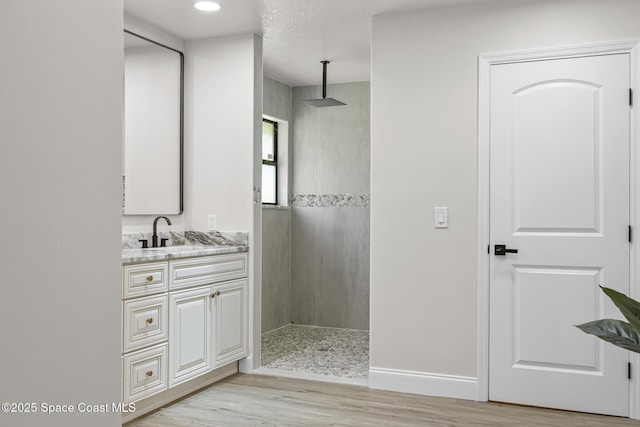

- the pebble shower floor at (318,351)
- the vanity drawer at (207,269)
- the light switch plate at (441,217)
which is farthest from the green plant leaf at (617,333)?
the pebble shower floor at (318,351)

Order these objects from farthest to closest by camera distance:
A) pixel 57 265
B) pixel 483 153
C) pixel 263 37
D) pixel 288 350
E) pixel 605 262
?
pixel 288 350 < pixel 263 37 < pixel 483 153 < pixel 605 262 < pixel 57 265

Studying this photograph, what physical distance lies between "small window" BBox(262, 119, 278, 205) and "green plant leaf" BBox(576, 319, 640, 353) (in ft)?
15.6

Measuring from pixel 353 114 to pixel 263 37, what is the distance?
1.75m

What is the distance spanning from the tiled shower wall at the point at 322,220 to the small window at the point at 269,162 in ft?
0.56

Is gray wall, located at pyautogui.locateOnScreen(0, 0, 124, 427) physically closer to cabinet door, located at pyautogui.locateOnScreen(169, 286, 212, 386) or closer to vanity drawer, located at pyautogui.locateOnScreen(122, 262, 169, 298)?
vanity drawer, located at pyautogui.locateOnScreen(122, 262, 169, 298)

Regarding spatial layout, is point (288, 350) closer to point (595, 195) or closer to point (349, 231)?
point (349, 231)

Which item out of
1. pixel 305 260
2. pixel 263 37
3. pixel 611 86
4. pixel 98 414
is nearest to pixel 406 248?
pixel 611 86

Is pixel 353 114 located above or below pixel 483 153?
above

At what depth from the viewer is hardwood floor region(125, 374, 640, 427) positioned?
3031 millimetres

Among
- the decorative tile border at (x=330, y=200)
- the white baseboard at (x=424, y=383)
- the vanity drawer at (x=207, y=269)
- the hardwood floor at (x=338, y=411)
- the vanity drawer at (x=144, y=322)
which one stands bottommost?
the hardwood floor at (x=338, y=411)

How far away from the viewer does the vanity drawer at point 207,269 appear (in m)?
3.34

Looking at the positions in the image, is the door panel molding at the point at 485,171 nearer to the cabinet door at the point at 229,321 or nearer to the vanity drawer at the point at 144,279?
the cabinet door at the point at 229,321

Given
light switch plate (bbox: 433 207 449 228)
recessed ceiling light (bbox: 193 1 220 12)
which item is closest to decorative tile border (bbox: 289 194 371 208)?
light switch plate (bbox: 433 207 449 228)

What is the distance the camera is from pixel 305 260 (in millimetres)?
5953
